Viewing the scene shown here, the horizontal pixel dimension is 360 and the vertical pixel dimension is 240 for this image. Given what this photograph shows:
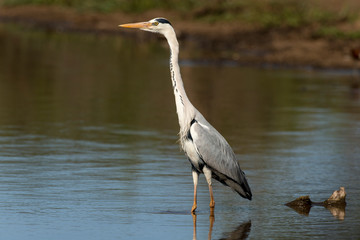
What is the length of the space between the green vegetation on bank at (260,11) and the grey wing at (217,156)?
2127 cm

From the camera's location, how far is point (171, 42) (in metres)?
8.96

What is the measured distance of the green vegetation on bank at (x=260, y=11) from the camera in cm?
3234

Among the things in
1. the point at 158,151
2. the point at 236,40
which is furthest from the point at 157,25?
the point at 236,40

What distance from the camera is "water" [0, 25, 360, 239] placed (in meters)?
8.25

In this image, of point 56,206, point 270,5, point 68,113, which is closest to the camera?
point 56,206

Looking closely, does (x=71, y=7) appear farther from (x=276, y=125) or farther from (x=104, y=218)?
(x=104, y=218)

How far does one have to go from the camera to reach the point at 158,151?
12.2 m

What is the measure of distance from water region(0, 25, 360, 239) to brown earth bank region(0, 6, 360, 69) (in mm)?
2146

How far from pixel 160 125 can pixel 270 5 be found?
2181 cm

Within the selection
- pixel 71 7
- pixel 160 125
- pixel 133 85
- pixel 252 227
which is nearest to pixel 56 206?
pixel 252 227

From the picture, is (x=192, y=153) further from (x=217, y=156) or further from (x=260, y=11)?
(x=260, y=11)

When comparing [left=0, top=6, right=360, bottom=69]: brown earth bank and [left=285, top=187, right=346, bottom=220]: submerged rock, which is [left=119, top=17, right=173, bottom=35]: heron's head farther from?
[left=0, top=6, right=360, bottom=69]: brown earth bank

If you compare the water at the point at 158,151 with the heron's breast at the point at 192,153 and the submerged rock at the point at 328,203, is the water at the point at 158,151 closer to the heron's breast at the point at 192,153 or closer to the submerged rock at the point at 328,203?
the submerged rock at the point at 328,203

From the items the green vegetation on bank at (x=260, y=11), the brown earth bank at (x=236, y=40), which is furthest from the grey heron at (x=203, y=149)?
the green vegetation on bank at (x=260, y=11)
